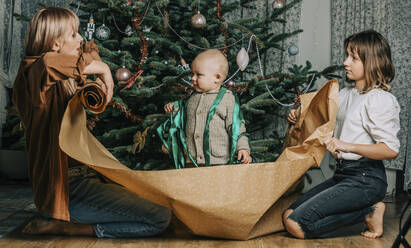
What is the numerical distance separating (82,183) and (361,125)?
1.25 metres

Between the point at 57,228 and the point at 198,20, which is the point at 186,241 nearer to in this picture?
the point at 57,228

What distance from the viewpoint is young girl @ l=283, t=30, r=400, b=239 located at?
1.84 metres

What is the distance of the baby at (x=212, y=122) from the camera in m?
1.94

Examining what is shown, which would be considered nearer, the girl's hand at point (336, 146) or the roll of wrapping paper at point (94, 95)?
the roll of wrapping paper at point (94, 95)

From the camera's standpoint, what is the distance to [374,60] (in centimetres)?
196

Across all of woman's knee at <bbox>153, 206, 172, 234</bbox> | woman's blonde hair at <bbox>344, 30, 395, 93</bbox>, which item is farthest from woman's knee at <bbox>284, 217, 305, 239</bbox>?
woman's blonde hair at <bbox>344, 30, 395, 93</bbox>

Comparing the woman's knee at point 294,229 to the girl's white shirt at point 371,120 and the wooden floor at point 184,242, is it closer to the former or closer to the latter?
the wooden floor at point 184,242

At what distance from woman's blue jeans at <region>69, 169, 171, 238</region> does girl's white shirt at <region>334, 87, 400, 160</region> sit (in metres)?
0.87

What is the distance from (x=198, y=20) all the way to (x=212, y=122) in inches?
35.3

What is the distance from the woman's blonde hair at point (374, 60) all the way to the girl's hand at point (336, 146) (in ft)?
1.03

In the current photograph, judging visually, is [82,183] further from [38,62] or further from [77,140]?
[38,62]

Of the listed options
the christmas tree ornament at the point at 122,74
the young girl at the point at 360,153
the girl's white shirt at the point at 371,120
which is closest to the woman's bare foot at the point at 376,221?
the young girl at the point at 360,153

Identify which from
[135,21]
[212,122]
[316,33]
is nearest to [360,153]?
[212,122]

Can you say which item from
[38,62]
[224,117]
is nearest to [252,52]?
[224,117]
